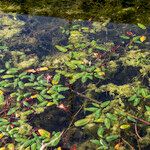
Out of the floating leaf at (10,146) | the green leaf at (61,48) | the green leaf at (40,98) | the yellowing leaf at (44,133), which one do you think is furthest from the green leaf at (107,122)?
the green leaf at (61,48)

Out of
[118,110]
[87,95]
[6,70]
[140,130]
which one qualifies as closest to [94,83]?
[87,95]

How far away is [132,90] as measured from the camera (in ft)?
8.38

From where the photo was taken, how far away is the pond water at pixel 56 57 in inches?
93.8

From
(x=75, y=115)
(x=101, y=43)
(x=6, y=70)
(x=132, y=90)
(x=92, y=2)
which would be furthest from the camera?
(x=92, y=2)

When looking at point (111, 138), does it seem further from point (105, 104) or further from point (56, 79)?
point (56, 79)

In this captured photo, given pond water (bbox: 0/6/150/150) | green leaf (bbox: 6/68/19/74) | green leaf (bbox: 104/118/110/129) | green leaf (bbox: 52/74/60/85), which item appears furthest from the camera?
green leaf (bbox: 6/68/19/74)

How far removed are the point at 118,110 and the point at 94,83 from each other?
34 cm

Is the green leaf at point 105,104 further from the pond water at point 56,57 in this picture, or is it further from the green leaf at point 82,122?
the green leaf at point 82,122

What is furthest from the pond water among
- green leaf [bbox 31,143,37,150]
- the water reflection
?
green leaf [bbox 31,143,37,150]

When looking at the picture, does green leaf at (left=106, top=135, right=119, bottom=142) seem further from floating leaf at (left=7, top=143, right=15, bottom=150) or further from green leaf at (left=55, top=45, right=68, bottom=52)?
green leaf at (left=55, top=45, right=68, bottom=52)

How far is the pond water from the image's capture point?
2.38m

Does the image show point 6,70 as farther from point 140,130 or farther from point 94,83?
point 140,130

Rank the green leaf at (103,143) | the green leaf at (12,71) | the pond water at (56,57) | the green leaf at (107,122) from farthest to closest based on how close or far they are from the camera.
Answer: the green leaf at (12,71), the pond water at (56,57), the green leaf at (107,122), the green leaf at (103,143)

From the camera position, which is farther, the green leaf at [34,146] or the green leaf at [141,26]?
the green leaf at [141,26]
